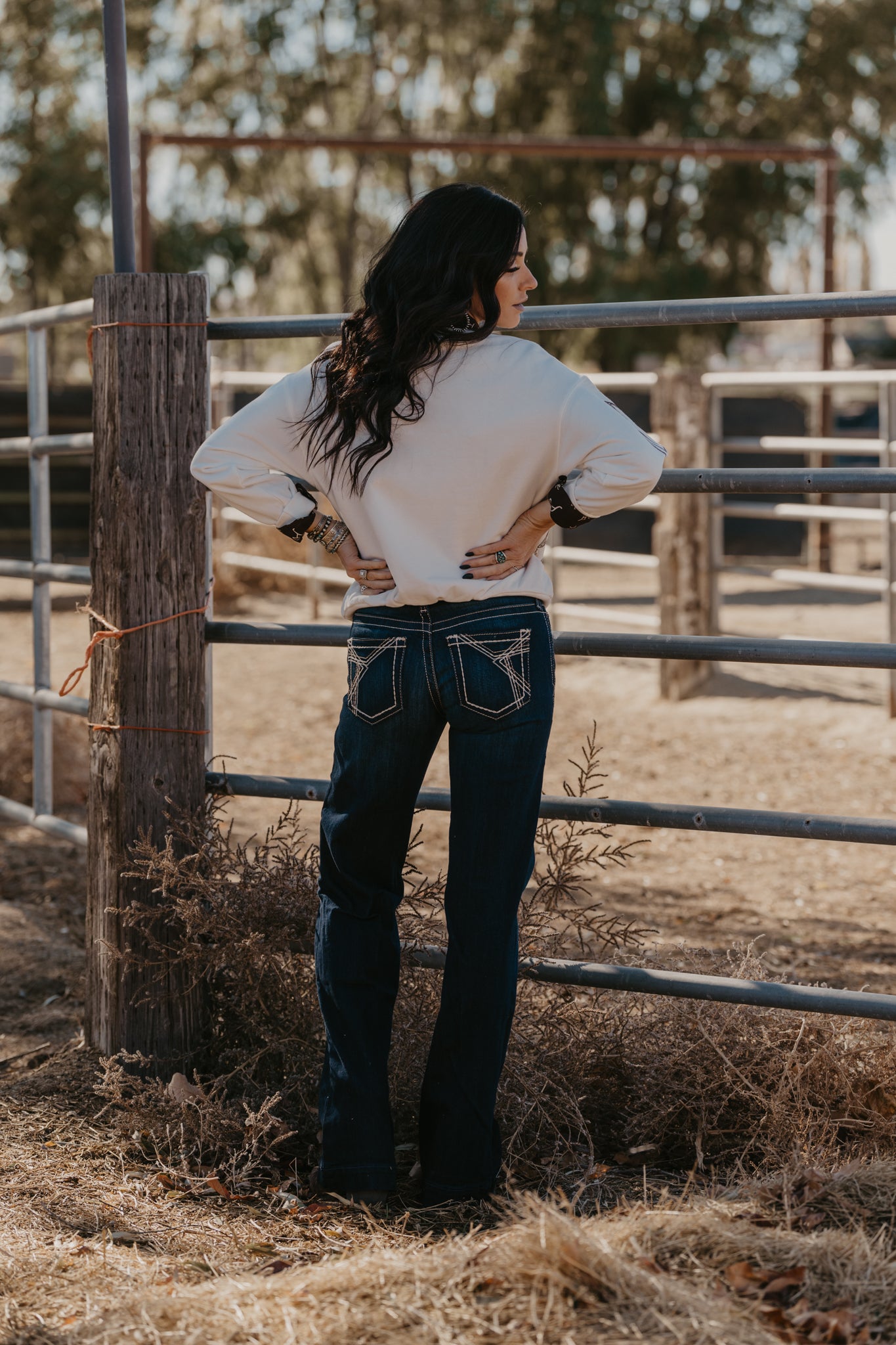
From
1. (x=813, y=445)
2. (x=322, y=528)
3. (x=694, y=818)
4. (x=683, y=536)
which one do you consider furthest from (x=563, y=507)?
(x=683, y=536)

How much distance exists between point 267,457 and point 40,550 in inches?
80.0

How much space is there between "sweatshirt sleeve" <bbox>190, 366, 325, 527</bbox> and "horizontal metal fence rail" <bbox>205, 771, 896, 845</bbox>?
0.62 meters

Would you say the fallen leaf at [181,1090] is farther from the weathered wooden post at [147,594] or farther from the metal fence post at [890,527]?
the metal fence post at [890,527]

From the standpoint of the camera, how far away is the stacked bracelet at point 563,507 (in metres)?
2.39

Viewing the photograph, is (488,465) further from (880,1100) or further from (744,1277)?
(880,1100)

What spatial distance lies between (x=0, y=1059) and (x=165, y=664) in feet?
3.38

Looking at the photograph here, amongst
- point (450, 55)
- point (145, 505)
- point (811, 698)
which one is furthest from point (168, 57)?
point (145, 505)

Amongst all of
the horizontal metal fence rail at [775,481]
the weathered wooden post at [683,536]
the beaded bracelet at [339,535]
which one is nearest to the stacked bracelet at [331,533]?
the beaded bracelet at [339,535]

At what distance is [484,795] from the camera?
2.44 meters

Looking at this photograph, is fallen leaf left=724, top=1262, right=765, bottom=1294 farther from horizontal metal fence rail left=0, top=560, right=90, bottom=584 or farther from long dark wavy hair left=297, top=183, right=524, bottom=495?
horizontal metal fence rail left=0, top=560, right=90, bottom=584

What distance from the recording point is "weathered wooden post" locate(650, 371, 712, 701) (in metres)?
7.79

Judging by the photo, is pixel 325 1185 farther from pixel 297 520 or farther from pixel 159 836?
pixel 297 520

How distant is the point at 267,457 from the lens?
2602 millimetres

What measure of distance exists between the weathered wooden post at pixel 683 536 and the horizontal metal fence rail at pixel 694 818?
16.3 feet
